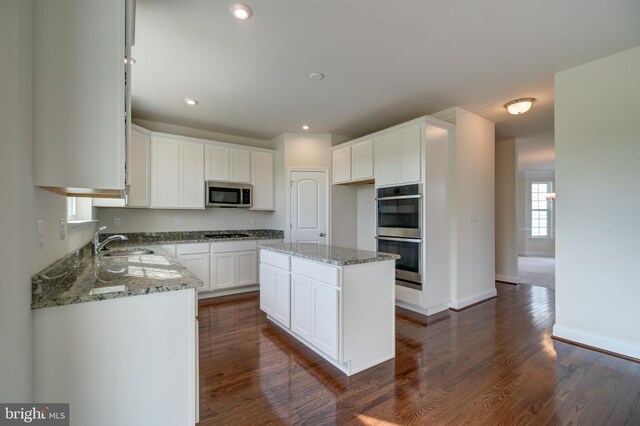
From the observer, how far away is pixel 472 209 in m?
4.02

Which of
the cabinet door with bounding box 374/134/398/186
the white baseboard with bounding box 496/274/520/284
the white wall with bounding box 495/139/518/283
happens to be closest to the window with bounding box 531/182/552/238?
the white wall with bounding box 495/139/518/283

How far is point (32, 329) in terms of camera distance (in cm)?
121

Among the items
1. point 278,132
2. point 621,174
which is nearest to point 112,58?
point 278,132

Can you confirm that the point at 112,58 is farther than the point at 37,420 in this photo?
Yes

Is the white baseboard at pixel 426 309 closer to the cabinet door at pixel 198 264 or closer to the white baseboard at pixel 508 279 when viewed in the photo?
the white baseboard at pixel 508 279

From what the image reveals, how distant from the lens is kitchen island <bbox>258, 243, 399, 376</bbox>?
220cm

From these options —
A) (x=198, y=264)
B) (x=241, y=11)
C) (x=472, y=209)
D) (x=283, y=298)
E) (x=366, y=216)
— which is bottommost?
(x=283, y=298)

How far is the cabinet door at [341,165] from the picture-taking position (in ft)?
15.0

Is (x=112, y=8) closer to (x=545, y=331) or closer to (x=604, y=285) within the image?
(x=604, y=285)

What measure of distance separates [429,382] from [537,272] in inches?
229

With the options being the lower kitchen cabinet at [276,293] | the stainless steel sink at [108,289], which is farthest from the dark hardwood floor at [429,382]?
the stainless steel sink at [108,289]

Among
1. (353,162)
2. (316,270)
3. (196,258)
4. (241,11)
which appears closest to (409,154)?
(353,162)

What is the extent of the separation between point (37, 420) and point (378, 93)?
362 centimetres

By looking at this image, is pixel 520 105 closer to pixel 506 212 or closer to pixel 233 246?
pixel 506 212
